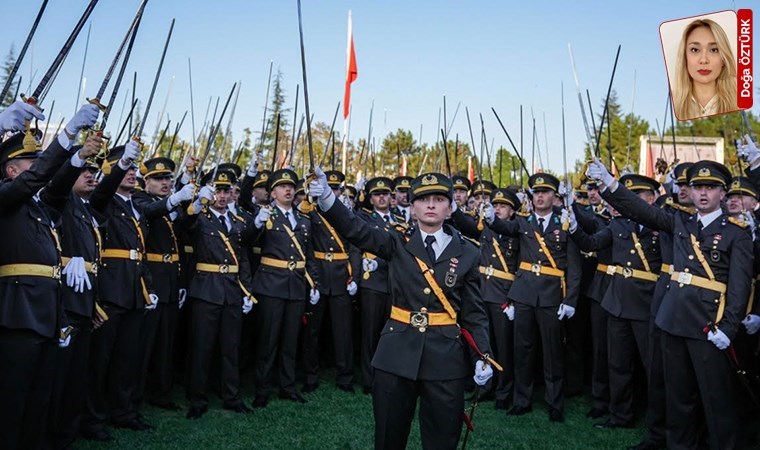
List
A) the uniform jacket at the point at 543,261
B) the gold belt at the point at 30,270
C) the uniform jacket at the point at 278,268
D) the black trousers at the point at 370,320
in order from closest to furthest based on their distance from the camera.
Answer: the gold belt at the point at 30,270 → the uniform jacket at the point at 543,261 → the uniform jacket at the point at 278,268 → the black trousers at the point at 370,320

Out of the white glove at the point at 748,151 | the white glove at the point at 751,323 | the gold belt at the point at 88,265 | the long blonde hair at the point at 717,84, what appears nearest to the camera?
the gold belt at the point at 88,265

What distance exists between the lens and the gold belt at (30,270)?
173 inches

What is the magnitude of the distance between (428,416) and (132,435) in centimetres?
339

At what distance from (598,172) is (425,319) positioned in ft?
7.83

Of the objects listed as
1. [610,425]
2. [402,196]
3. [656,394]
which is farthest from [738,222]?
[402,196]

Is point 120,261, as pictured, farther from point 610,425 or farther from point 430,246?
point 610,425

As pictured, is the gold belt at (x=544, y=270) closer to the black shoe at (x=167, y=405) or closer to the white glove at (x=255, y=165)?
the white glove at (x=255, y=165)

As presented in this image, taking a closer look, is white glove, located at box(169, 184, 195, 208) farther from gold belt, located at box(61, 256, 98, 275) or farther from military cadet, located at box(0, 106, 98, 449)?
military cadet, located at box(0, 106, 98, 449)

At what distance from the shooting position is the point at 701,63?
8.91 meters

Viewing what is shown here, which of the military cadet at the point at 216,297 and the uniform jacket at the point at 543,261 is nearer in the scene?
the military cadet at the point at 216,297

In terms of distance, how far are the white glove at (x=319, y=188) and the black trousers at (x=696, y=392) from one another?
3.67 m

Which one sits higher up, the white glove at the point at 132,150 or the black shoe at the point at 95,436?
the white glove at the point at 132,150

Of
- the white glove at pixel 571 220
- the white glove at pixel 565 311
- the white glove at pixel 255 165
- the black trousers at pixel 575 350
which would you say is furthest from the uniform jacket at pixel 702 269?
the white glove at pixel 255 165

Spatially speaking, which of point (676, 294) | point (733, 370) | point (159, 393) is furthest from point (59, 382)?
point (733, 370)
